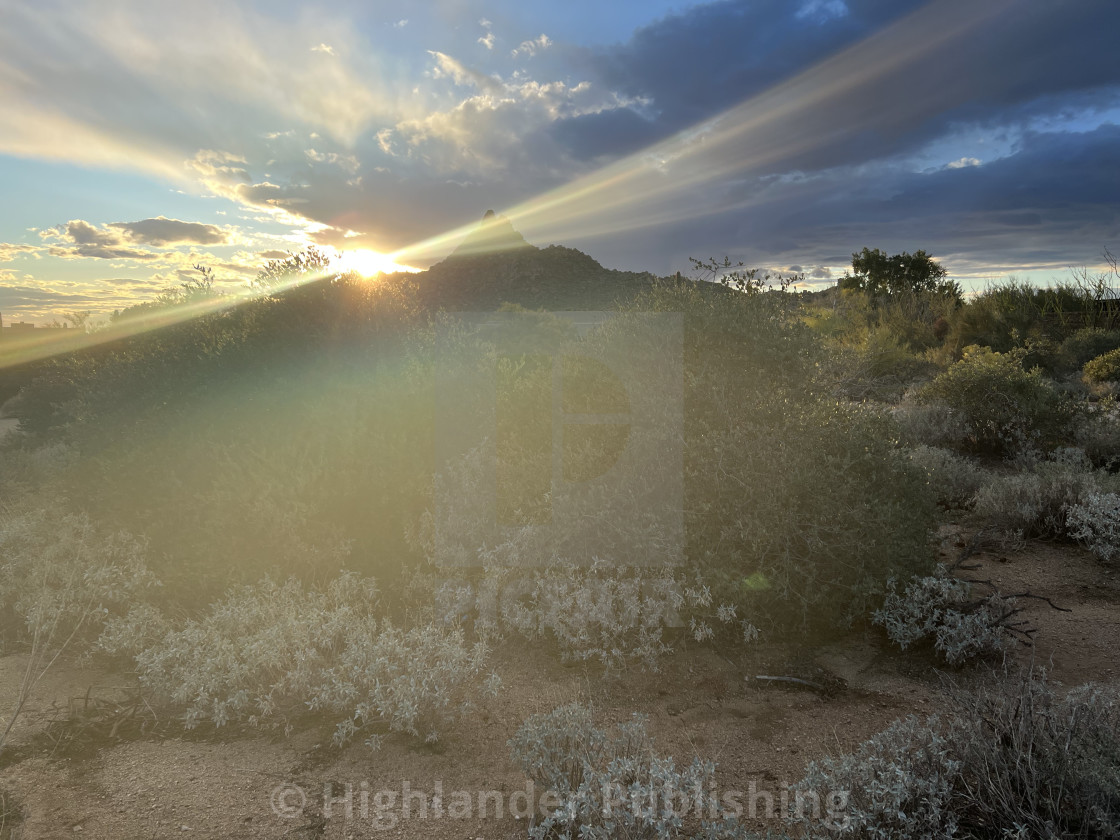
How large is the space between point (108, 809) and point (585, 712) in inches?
99.6

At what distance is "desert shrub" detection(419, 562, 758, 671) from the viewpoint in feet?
15.5

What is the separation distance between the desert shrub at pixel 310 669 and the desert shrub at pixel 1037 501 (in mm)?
6063

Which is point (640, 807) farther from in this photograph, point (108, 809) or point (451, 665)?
point (108, 809)

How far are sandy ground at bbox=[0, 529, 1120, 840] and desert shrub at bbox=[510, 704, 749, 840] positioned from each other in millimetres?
273

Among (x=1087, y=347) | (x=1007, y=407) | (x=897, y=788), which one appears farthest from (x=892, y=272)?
(x=897, y=788)

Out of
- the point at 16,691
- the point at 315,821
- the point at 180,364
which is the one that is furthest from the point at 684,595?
the point at 180,364

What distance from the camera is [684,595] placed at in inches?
190

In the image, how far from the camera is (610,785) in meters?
2.82
